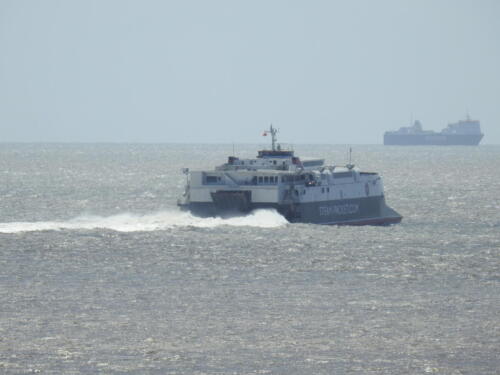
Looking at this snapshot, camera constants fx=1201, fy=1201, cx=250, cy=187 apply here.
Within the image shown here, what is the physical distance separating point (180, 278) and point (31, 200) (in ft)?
189

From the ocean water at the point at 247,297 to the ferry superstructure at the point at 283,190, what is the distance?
3.41ft

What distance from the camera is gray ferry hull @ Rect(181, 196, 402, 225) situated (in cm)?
7050

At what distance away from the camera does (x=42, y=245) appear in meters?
59.1

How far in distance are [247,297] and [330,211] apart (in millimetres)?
30279

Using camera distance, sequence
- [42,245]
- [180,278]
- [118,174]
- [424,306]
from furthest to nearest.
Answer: [118,174], [42,245], [180,278], [424,306]

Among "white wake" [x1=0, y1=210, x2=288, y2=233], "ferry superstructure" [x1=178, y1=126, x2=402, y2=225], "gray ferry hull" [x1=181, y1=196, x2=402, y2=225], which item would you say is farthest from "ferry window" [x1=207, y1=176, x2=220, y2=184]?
"white wake" [x1=0, y1=210, x2=288, y2=233]

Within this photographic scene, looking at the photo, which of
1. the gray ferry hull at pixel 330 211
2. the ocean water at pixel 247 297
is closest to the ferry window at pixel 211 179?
the gray ferry hull at pixel 330 211

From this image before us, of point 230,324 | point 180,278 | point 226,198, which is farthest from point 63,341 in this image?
point 226,198

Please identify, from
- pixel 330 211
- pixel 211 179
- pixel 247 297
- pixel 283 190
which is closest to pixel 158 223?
pixel 211 179

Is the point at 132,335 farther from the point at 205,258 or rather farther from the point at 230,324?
the point at 205,258

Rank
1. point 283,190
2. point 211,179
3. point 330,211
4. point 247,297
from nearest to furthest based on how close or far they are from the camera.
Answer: point 247,297 → point 283,190 → point 211,179 → point 330,211

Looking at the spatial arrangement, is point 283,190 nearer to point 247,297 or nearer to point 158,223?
point 158,223

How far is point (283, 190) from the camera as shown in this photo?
230 ft

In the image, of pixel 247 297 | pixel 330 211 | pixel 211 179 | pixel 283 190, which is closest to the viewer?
pixel 247 297
